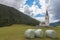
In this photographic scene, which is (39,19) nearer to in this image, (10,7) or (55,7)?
(55,7)

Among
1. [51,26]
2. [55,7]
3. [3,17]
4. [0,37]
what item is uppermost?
[55,7]

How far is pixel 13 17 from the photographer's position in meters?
3.39

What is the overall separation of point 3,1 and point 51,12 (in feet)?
3.59

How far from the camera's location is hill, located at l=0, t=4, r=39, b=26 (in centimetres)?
326

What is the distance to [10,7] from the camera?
3445mm

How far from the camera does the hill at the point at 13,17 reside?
326 cm

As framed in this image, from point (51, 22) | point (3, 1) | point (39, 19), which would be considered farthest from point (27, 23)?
point (3, 1)

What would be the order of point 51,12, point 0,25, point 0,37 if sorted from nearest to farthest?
point 0,37, point 0,25, point 51,12

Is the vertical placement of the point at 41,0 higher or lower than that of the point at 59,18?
higher

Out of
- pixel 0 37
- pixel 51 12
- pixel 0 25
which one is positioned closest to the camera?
pixel 0 37

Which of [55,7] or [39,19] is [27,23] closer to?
[39,19]

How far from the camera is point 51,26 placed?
313 centimetres

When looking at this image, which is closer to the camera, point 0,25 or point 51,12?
point 0,25

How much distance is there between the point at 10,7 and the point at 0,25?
21.4 inches
